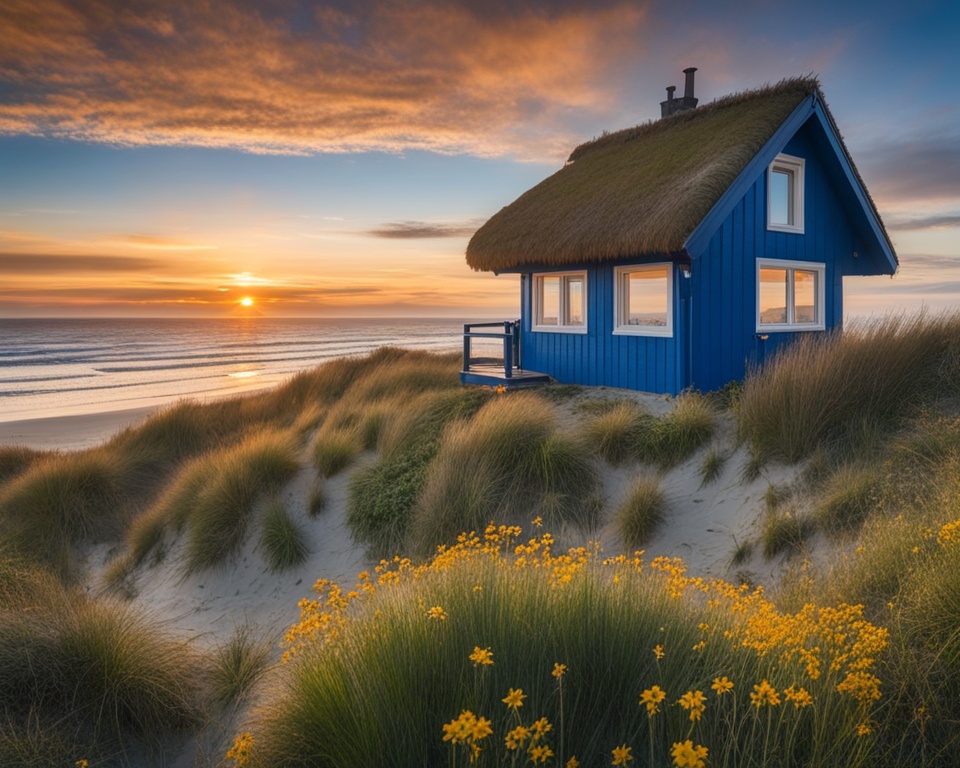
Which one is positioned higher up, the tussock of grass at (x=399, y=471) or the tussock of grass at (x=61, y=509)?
the tussock of grass at (x=399, y=471)

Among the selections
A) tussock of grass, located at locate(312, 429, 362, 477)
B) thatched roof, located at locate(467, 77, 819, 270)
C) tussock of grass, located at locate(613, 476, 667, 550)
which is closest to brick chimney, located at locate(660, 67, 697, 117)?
thatched roof, located at locate(467, 77, 819, 270)

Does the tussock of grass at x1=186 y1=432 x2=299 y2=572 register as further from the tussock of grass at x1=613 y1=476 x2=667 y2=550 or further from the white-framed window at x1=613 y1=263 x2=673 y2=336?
the white-framed window at x1=613 y1=263 x2=673 y2=336

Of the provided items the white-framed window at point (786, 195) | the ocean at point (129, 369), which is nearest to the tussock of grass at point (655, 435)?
the white-framed window at point (786, 195)

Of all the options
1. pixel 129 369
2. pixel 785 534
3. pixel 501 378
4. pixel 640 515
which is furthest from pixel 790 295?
pixel 129 369

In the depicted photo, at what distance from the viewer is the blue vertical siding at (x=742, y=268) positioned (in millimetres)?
12688

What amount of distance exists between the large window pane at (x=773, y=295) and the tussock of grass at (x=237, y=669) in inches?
468

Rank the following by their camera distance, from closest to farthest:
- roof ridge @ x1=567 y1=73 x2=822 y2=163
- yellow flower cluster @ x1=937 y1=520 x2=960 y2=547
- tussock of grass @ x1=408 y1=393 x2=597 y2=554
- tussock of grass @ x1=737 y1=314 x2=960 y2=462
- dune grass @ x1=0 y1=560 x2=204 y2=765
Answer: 1. yellow flower cluster @ x1=937 y1=520 x2=960 y2=547
2. dune grass @ x1=0 y1=560 x2=204 y2=765
3. tussock of grass @ x1=737 y1=314 x2=960 y2=462
4. tussock of grass @ x1=408 y1=393 x2=597 y2=554
5. roof ridge @ x1=567 y1=73 x2=822 y2=163

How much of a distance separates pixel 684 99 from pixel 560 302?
260 inches

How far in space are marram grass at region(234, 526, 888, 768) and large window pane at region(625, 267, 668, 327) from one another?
979 cm

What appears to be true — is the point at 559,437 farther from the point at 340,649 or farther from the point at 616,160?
the point at 616,160

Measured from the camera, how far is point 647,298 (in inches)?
532

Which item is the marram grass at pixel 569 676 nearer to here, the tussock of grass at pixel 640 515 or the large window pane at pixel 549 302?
the tussock of grass at pixel 640 515

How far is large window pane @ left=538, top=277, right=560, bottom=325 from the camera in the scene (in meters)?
15.7

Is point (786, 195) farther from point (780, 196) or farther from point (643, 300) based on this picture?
point (643, 300)
